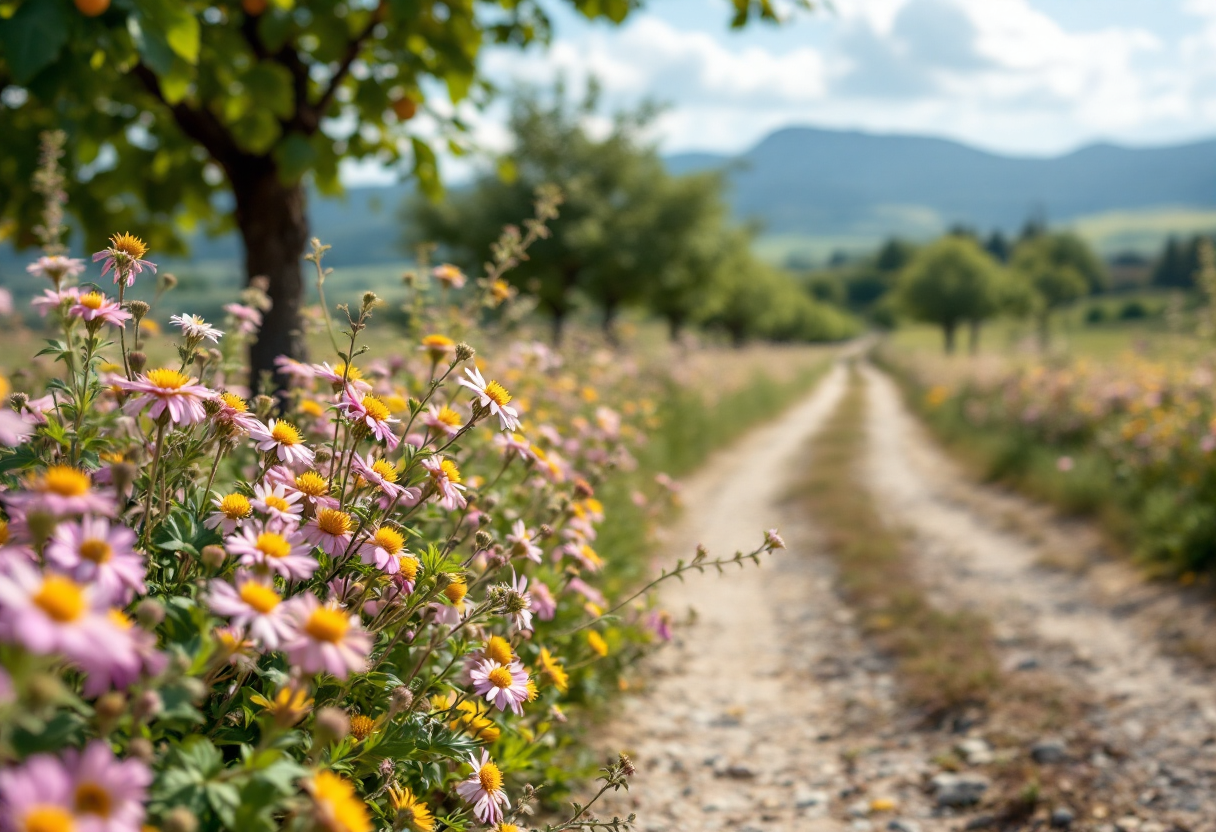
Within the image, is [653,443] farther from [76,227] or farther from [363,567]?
[363,567]

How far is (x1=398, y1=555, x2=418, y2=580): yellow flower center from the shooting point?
166 centimetres

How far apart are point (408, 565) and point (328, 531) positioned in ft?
0.62

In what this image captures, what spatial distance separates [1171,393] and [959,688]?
5419mm

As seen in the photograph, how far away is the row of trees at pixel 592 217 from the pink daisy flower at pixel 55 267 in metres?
15.4

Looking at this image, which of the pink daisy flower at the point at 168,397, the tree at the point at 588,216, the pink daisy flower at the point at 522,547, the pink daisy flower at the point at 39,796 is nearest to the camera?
the pink daisy flower at the point at 39,796

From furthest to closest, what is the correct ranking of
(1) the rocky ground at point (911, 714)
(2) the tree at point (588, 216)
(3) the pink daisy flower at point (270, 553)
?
(2) the tree at point (588, 216) → (1) the rocky ground at point (911, 714) → (3) the pink daisy flower at point (270, 553)

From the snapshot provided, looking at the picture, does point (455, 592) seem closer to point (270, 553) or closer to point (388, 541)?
point (388, 541)

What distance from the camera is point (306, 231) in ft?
14.6

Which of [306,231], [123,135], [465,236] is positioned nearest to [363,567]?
[306,231]

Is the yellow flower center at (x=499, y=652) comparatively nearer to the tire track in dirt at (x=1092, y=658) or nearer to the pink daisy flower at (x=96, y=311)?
the pink daisy flower at (x=96, y=311)

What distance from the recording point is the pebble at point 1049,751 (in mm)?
3537

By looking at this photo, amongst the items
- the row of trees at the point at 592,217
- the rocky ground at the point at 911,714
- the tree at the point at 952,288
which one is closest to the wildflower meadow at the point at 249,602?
the rocky ground at the point at 911,714

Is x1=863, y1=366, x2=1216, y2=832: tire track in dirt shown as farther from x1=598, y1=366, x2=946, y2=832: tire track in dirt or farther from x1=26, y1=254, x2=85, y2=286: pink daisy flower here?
x1=26, y1=254, x2=85, y2=286: pink daisy flower

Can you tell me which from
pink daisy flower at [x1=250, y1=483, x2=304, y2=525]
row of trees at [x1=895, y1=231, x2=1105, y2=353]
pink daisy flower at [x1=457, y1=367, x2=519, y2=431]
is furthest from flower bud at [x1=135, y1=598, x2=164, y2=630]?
row of trees at [x1=895, y1=231, x2=1105, y2=353]
